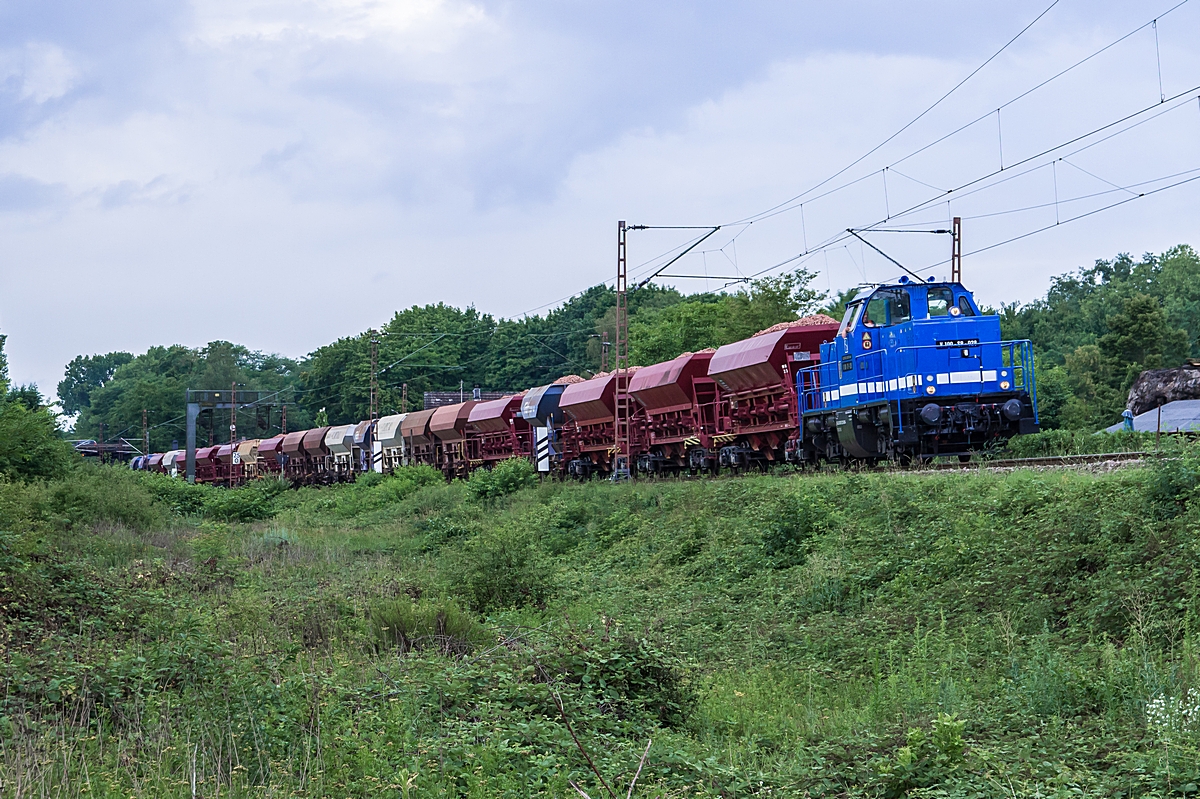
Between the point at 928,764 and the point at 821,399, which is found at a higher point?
the point at 821,399

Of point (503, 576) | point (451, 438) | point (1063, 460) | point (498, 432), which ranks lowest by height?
point (503, 576)

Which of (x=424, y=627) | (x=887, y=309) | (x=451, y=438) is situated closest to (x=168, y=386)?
(x=451, y=438)

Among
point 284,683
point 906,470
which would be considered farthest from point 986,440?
point 284,683

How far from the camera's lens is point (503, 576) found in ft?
57.5

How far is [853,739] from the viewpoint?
26.7ft

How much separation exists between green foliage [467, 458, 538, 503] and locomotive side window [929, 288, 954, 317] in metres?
14.2

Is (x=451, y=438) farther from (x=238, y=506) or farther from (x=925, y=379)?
(x=925, y=379)

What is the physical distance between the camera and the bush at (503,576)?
17.3m

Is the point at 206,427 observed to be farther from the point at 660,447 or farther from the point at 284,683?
the point at 284,683

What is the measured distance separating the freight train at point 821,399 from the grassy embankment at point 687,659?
3396 millimetres

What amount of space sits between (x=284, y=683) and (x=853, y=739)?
4714 mm

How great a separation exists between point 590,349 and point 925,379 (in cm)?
8008

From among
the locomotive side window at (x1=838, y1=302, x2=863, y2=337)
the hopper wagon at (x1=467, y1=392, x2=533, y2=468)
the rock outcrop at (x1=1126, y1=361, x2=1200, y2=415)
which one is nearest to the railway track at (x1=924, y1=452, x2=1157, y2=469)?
the locomotive side window at (x1=838, y1=302, x2=863, y2=337)

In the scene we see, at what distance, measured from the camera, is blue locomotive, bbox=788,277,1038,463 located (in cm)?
2075
